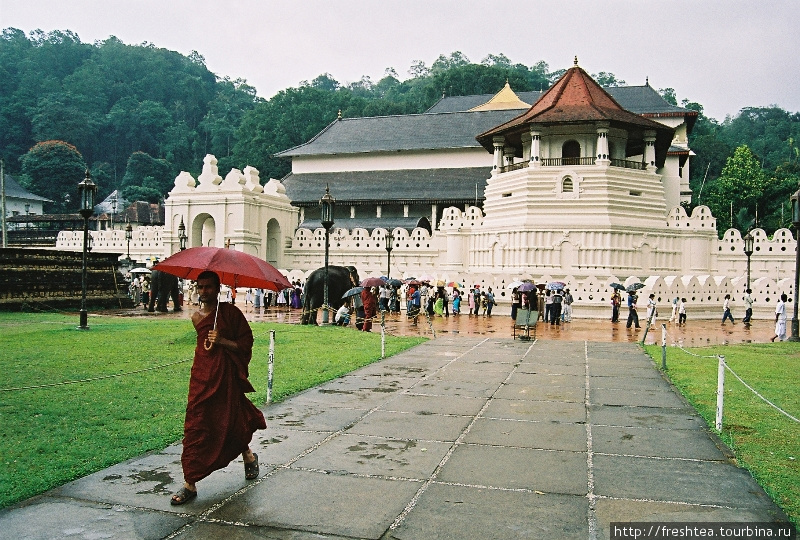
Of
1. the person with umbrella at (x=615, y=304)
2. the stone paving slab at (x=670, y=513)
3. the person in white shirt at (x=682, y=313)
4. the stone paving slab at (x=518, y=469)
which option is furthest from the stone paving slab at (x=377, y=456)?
the person in white shirt at (x=682, y=313)

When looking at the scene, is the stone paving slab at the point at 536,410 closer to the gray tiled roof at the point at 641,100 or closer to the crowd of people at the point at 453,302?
the crowd of people at the point at 453,302

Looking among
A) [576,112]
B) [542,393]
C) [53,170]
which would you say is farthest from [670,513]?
[53,170]

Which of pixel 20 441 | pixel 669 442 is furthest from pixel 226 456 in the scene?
pixel 669 442

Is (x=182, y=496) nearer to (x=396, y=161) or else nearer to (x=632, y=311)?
(x=632, y=311)

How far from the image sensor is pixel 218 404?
17.4ft

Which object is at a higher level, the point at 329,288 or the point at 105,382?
the point at 329,288

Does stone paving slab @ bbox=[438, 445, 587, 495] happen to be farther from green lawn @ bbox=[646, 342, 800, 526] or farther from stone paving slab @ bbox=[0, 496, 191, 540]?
stone paving slab @ bbox=[0, 496, 191, 540]

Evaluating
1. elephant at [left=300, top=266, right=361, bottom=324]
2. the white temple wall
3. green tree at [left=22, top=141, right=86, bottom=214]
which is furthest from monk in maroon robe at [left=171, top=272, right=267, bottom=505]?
green tree at [left=22, top=141, right=86, bottom=214]

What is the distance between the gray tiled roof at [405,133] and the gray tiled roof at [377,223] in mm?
7860

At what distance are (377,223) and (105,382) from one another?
33.5 m

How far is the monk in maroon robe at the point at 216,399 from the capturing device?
508cm

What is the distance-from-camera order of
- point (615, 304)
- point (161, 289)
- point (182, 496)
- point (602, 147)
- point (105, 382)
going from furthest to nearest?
point (602, 147)
point (161, 289)
point (615, 304)
point (105, 382)
point (182, 496)

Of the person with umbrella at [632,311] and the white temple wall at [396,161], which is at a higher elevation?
the white temple wall at [396,161]

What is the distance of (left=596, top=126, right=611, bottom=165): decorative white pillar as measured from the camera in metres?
31.4
